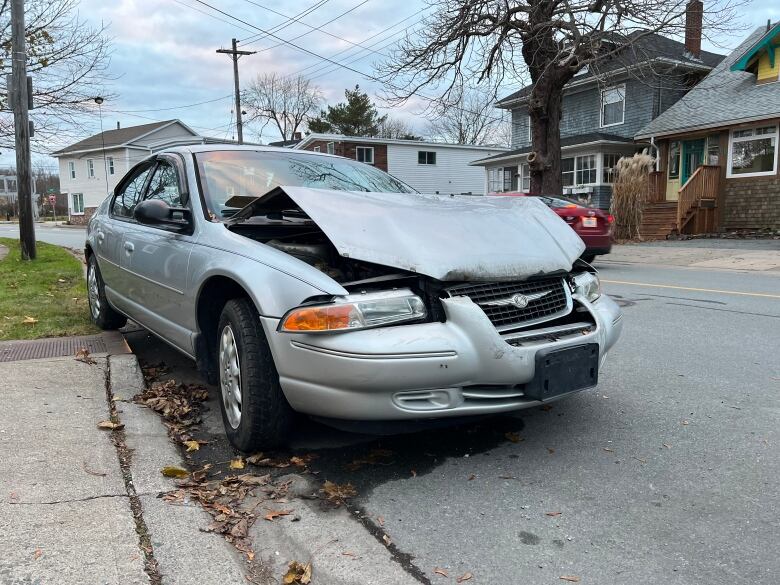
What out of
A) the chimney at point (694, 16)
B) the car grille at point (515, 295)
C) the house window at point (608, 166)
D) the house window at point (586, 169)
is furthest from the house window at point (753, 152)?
the car grille at point (515, 295)

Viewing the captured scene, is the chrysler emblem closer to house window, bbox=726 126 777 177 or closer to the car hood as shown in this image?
the car hood

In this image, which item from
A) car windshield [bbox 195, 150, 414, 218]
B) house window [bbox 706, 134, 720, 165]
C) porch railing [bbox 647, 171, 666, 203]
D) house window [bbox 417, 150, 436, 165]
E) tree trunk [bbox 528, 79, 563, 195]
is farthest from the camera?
house window [bbox 417, 150, 436, 165]

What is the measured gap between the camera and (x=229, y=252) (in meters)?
3.31

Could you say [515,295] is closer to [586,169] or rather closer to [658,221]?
[658,221]

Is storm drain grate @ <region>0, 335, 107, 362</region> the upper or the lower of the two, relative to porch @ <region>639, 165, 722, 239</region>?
lower

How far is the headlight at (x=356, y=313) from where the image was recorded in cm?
270

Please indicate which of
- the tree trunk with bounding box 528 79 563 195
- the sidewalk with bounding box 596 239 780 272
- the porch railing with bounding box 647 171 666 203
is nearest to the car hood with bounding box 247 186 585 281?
the sidewalk with bounding box 596 239 780 272

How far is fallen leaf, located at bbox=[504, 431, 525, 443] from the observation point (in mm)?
3375

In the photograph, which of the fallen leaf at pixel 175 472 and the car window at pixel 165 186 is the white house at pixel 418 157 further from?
the fallen leaf at pixel 175 472

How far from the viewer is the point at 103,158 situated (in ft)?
153

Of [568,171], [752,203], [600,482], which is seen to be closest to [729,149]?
[752,203]

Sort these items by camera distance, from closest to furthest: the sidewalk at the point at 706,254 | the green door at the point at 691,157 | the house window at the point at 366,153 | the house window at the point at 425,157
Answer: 1. the sidewalk at the point at 706,254
2. the green door at the point at 691,157
3. the house window at the point at 366,153
4. the house window at the point at 425,157

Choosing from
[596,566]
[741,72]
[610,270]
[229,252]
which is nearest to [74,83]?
[610,270]

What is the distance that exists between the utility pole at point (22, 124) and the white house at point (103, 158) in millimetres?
35167
